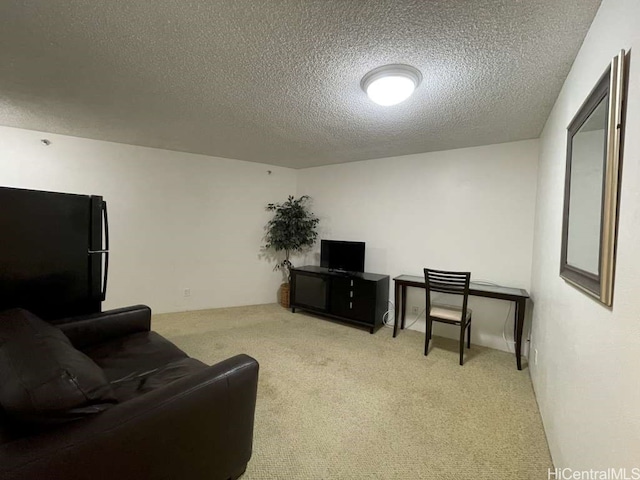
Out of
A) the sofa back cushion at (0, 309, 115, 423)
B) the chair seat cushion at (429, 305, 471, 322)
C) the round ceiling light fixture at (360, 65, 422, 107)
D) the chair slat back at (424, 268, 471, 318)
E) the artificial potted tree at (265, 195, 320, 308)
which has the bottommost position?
the chair seat cushion at (429, 305, 471, 322)

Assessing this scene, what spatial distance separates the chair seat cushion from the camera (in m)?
2.75

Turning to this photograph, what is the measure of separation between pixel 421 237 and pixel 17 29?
383 cm

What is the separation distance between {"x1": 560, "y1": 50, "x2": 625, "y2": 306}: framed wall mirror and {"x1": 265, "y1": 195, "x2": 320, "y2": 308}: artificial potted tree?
11.0ft

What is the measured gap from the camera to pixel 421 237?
3.64 metres

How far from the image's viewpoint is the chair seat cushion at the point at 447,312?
275 centimetres

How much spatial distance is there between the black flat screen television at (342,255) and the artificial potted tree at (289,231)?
1.48ft

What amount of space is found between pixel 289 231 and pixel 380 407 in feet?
9.48

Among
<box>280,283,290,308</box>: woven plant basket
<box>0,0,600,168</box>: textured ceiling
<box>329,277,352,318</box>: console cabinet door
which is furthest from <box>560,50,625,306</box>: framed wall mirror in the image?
<box>280,283,290,308</box>: woven plant basket

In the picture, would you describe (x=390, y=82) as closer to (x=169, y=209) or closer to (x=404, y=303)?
(x=404, y=303)

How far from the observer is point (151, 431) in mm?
1028

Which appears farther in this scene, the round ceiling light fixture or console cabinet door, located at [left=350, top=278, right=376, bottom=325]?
console cabinet door, located at [left=350, top=278, right=376, bottom=325]

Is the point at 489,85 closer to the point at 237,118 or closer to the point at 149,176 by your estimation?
the point at 237,118

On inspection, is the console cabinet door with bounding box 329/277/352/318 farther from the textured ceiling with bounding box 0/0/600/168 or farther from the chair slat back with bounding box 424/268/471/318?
the textured ceiling with bounding box 0/0/600/168

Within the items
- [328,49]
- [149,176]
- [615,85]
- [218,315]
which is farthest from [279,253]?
[615,85]
